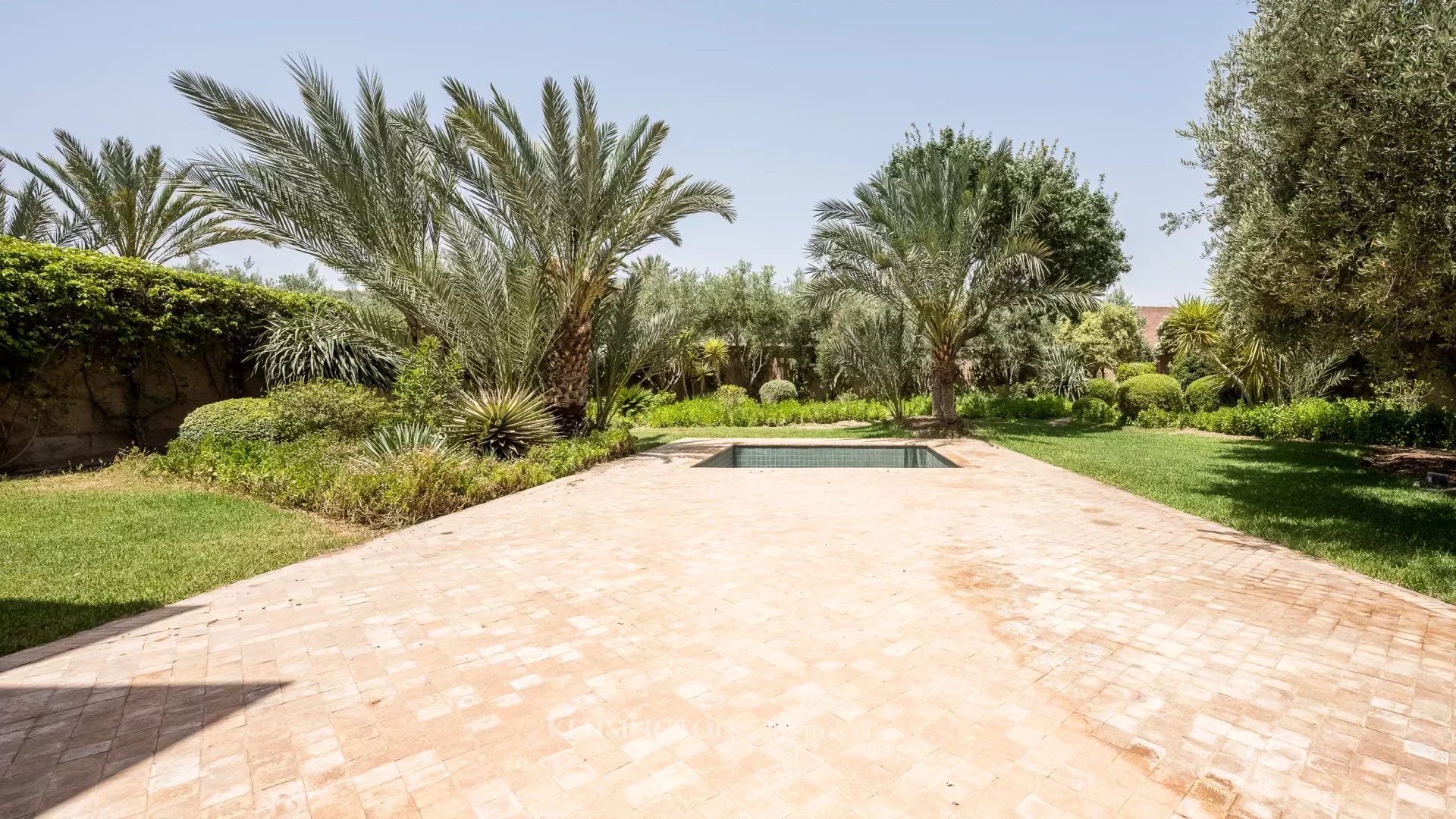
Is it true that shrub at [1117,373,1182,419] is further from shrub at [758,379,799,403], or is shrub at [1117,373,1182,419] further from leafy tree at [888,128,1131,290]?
shrub at [758,379,799,403]

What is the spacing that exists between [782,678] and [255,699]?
2.38 metres

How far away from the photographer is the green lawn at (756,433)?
1477cm

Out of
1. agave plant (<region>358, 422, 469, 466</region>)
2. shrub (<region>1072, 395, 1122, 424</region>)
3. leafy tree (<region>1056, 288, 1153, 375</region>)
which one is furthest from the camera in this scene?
leafy tree (<region>1056, 288, 1153, 375</region>)

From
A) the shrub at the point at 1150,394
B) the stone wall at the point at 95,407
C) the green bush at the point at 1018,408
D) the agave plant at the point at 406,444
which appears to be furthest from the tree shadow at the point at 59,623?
the shrub at the point at 1150,394

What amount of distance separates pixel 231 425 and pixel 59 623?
6.39 metres

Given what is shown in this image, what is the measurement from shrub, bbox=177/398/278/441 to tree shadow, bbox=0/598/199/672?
5488mm

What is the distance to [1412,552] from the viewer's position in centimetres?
510

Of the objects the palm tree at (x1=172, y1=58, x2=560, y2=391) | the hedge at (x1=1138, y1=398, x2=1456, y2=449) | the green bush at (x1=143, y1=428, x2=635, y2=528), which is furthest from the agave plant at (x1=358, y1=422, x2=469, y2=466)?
the hedge at (x1=1138, y1=398, x2=1456, y2=449)

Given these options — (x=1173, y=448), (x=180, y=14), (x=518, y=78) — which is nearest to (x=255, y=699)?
(x=180, y=14)

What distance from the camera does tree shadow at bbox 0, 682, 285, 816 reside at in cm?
221

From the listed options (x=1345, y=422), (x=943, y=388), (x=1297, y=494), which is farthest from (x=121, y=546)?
(x=1345, y=422)

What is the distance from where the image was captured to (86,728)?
2.56 metres

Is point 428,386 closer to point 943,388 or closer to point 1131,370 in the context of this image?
point 943,388

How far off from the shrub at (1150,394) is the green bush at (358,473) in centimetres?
1549
